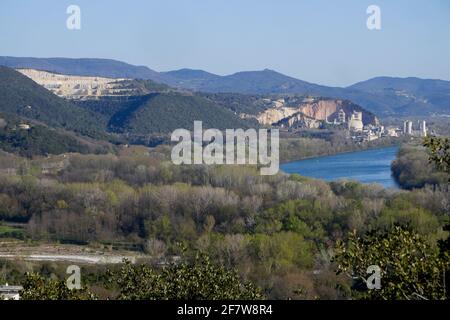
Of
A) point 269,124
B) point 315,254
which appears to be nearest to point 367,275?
point 315,254

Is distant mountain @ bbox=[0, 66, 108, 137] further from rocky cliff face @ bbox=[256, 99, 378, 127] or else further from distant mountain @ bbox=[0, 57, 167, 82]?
distant mountain @ bbox=[0, 57, 167, 82]

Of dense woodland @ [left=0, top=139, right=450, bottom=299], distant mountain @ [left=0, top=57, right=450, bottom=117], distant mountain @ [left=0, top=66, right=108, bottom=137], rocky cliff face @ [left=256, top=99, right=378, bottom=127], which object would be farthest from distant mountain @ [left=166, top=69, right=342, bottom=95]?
dense woodland @ [left=0, top=139, right=450, bottom=299]

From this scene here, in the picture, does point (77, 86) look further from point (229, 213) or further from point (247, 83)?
point (247, 83)

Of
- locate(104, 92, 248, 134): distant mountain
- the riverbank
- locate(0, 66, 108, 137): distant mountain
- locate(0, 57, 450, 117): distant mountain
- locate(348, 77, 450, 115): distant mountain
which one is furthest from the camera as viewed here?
locate(348, 77, 450, 115): distant mountain

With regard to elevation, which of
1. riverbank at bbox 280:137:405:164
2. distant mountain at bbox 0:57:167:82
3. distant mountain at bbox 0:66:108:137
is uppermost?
distant mountain at bbox 0:57:167:82

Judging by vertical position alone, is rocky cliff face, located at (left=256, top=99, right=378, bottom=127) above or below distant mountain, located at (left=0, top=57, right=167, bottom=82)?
below

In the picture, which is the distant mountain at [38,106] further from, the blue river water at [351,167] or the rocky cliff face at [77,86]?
the blue river water at [351,167]
